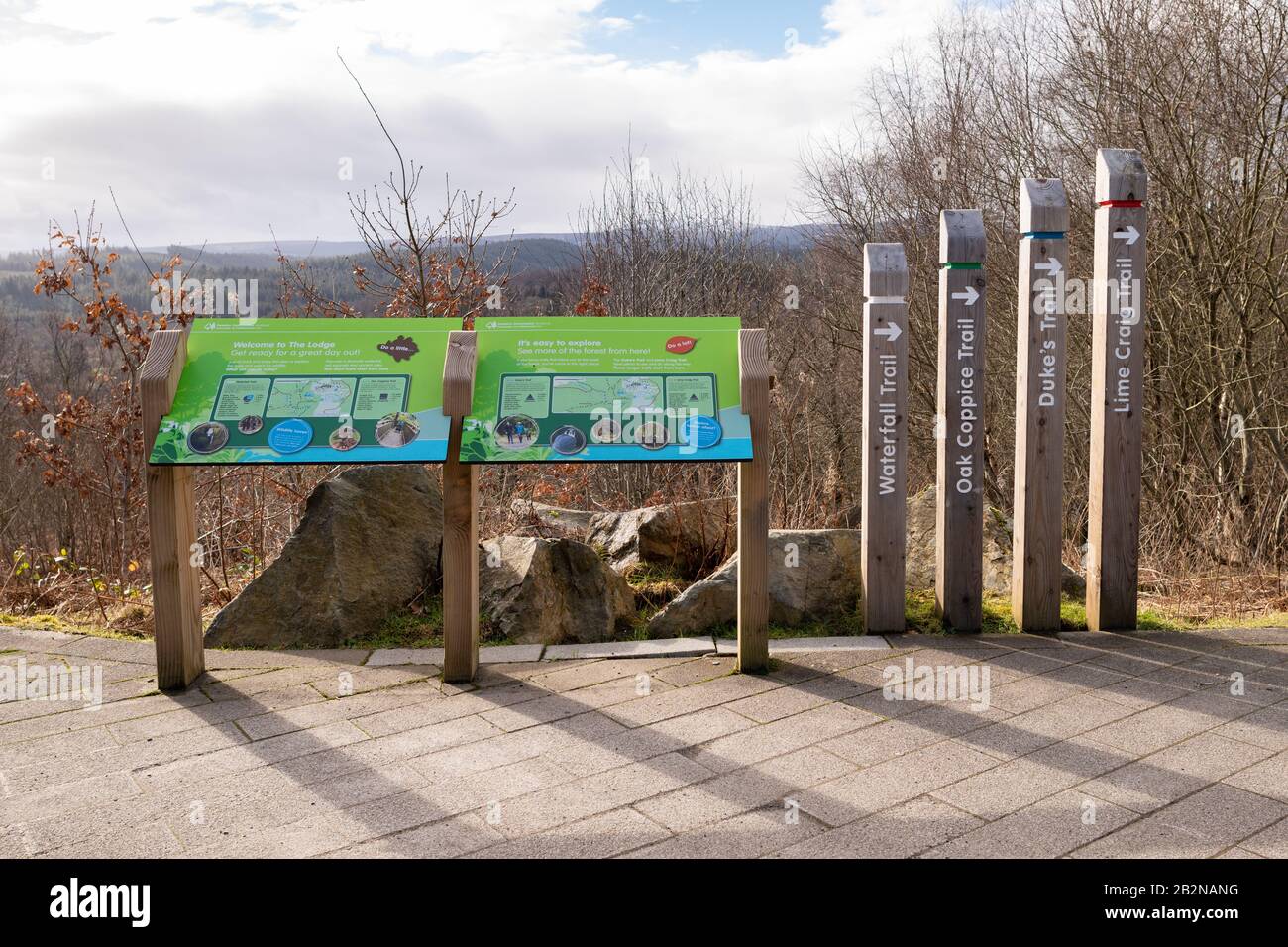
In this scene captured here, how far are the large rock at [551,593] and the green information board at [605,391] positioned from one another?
1.25 metres

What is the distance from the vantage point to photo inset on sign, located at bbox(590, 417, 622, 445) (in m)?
4.48

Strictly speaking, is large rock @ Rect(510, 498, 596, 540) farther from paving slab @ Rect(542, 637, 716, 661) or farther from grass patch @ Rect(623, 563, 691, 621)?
paving slab @ Rect(542, 637, 716, 661)

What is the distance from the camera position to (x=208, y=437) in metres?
4.41

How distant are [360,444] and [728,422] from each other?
5.12 ft

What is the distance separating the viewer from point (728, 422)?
179 inches

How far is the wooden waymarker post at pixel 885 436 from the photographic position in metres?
5.16

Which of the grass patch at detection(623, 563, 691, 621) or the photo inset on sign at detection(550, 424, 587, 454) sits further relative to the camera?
the grass patch at detection(623, 563, 691, 621)

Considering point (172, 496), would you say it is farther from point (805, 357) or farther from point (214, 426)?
point (805, 357)

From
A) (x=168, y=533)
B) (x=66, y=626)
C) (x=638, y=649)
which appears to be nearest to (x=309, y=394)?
(x=168, y=533)

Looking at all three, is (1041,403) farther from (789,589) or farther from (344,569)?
(344,569)

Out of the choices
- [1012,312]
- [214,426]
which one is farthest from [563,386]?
[1012,312]

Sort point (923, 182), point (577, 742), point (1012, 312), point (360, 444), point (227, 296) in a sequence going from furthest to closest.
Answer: point (923, 182) < point (1012, 312) < point (227, 296) < point (360, 444) < point (577, 742)

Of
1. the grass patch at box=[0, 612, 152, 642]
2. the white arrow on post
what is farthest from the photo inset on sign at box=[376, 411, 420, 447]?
the white arrow on post

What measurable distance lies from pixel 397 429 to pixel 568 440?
2.40 feet
